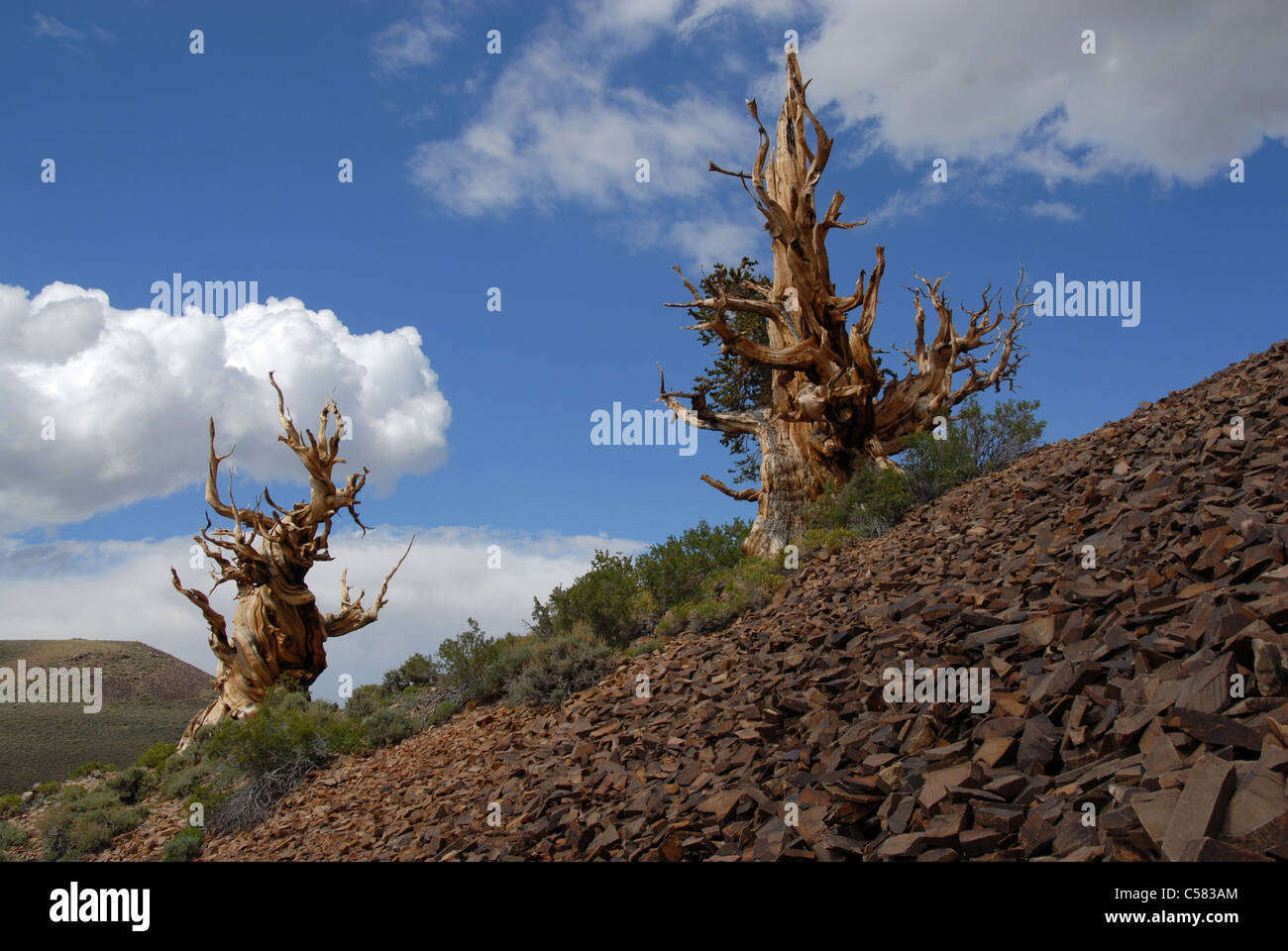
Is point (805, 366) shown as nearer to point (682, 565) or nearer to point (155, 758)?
point (682, 565)

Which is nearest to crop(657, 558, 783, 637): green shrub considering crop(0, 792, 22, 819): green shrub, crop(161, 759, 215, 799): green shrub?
crop(161, 759, 215, 799): green shrub

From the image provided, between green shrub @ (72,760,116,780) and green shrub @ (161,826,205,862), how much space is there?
12399 mm

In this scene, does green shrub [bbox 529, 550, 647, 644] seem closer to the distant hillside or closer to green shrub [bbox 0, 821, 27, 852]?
green shrub [bbox 0, 821, 27, 852]

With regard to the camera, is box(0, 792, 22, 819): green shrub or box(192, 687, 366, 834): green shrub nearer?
box(192, 687, 366, 834): green shrub

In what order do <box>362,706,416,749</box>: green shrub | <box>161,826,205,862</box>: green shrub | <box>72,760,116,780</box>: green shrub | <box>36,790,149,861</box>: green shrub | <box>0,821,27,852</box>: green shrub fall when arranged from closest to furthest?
<box>161,826,205,862</box>: green shrub
<box>362,706,416,749</box>: green shrub
<box>36,790,149,861</box>: green shrub
<box>0,821,27,852</box>: green shrub
<box>72,760,116,780</box>: green shrub

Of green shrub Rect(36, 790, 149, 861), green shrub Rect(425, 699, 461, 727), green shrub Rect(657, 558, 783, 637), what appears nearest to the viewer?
green shrub Rect(657, 558, 783, 637)

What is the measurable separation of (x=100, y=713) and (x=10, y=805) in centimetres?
1000

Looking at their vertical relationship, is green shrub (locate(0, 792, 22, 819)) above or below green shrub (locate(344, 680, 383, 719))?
below

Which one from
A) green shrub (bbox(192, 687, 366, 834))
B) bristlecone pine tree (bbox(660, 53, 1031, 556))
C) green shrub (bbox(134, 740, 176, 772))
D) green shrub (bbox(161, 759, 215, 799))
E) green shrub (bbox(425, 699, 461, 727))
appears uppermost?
bristlecone pine tree (bbox(660, 53, 1031, 556))

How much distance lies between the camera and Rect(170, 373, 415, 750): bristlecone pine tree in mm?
21734

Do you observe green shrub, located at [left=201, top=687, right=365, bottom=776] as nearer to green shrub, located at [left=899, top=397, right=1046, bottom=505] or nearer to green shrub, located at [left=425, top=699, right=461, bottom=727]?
green shrub, located at [left=425, top=699, right=461, bottom=727]

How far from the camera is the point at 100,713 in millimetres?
27844

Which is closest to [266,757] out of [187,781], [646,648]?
[187,781]
